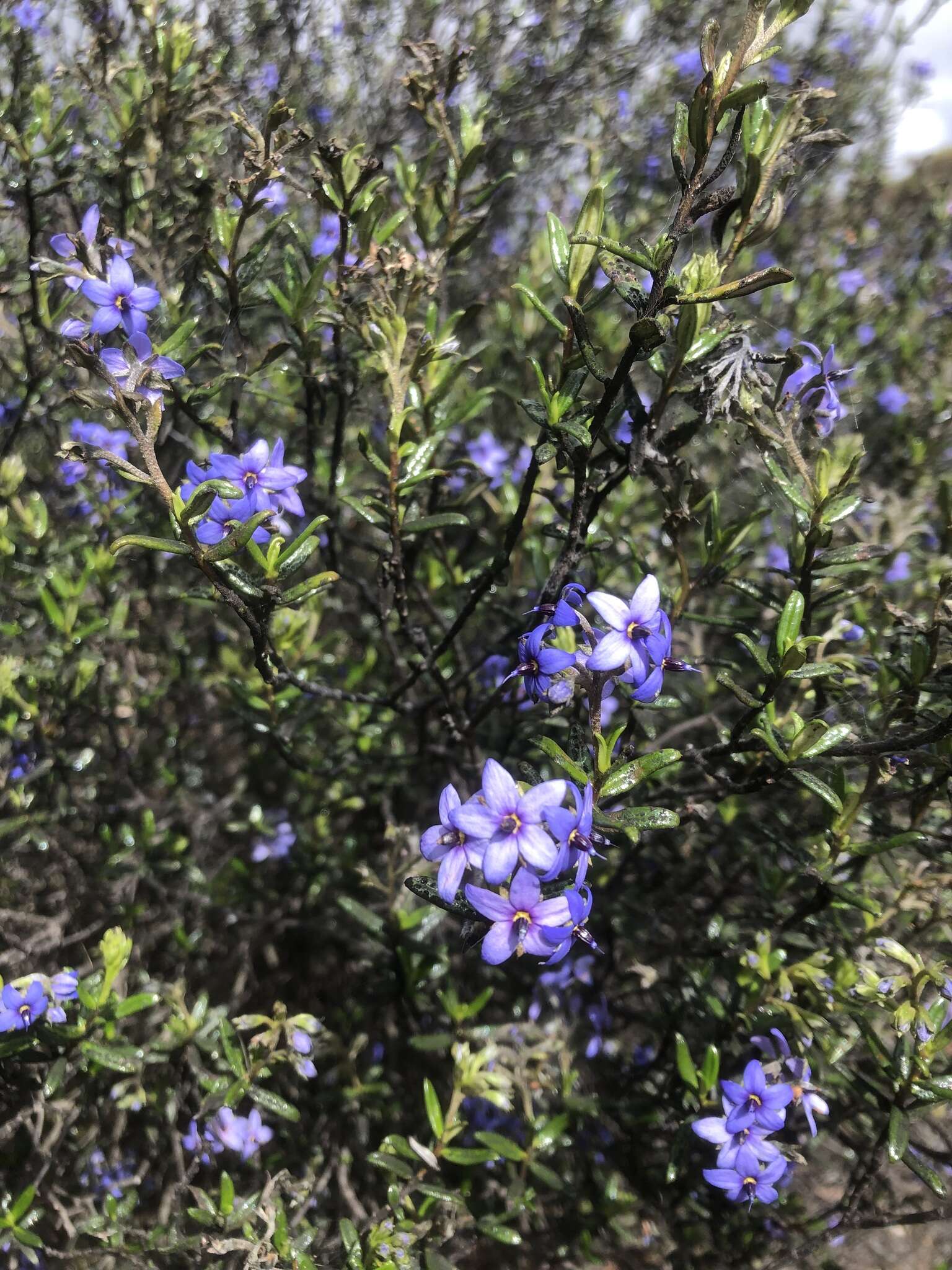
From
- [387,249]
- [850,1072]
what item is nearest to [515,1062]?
[850,1072]

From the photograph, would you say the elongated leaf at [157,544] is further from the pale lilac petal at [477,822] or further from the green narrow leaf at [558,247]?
the green narrow leaf at [558,247]

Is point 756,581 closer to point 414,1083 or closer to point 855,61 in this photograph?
point 414,1083

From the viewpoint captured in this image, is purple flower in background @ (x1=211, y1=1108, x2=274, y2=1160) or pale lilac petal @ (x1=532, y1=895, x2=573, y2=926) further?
purple flower in background @ (x1=211, y1=1108, x2=274, y2=1160)

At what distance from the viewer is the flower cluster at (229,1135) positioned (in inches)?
103

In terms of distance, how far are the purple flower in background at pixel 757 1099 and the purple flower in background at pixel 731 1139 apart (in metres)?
0.02

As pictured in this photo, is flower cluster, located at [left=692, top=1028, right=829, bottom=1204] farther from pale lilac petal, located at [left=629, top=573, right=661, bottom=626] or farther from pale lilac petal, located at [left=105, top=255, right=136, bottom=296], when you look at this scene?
pale lilac petal, located at [left=105, top=255, right=136, bottom=296]

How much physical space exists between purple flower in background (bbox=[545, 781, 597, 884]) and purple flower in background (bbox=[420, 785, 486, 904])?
0.14 meters

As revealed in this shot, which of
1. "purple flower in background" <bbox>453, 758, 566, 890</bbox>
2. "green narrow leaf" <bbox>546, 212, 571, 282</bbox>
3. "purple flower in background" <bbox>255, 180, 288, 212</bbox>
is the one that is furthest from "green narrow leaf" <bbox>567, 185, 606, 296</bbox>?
"purple flower in background" <bbox>453, 758, 566, 890</bbox>

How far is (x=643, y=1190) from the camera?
9.59 feet

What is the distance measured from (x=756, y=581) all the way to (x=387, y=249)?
134 cm

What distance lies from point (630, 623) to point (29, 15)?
3.69 meters

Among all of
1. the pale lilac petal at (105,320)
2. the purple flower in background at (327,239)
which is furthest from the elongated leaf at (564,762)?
the purple flower in background at (327,239)

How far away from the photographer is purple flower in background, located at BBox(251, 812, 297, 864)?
322 centimetres

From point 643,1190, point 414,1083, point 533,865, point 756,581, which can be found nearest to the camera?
point 533,865
